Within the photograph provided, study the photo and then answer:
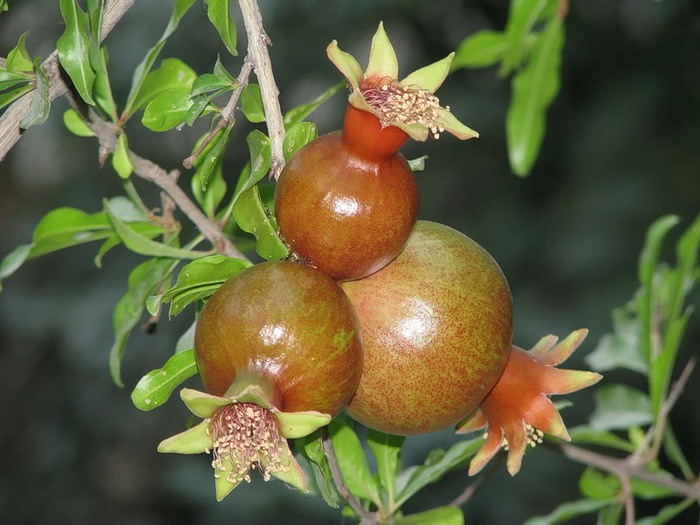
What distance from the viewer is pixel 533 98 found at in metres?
1.27

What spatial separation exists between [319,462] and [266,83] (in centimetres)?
53

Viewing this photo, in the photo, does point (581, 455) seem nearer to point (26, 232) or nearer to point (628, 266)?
point (628, 266)

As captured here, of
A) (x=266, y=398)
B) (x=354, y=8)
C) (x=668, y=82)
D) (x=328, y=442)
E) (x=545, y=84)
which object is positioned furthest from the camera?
(x=668, y=82)

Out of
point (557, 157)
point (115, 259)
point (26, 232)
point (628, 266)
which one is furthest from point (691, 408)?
→ point (26, 232)

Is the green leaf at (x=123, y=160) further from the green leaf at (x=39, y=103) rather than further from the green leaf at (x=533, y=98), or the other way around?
the green leaf at (x=533, y=98)

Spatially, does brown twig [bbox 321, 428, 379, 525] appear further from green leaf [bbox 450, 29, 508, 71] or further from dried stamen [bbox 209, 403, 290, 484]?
green leaf [bbox 450, 29, 508, 71]

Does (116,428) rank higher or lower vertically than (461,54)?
lower

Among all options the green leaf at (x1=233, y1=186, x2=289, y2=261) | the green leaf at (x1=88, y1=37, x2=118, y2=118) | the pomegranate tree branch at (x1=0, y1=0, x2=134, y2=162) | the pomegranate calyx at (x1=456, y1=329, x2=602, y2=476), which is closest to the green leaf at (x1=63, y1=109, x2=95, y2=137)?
the green leaf at (x1=88, y1=37, x2=118, y2=118)

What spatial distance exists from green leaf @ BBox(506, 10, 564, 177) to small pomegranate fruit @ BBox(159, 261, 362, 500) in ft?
0.99

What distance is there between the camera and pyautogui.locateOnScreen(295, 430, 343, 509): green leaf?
1.29 meters

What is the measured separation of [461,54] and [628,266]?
256 cm

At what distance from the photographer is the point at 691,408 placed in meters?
4.07

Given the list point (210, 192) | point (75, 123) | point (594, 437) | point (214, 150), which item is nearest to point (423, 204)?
point (594, 437)

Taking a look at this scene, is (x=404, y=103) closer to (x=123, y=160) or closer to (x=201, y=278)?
(x=201, y=278)
